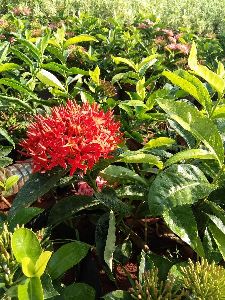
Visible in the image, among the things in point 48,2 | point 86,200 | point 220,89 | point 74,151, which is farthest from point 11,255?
point 48,2

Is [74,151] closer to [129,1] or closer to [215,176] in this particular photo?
[215,176]

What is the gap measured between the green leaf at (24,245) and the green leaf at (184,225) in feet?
1.14

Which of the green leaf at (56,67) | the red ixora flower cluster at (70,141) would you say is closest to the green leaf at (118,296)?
the red ixora flower cluster at (70,141)

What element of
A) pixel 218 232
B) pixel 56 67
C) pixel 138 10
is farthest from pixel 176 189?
pixel 138 10

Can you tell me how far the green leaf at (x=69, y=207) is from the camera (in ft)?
4.48

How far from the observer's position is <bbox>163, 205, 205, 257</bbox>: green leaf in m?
1.15

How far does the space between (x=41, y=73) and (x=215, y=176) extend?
105 cm

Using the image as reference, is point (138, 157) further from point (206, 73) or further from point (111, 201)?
point (206, 73)

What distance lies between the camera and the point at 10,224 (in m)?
1.20

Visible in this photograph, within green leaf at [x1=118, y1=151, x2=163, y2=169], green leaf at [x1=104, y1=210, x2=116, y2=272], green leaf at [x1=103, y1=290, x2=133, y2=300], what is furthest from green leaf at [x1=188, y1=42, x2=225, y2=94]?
green leaf at [x1=103, y1=290, x2=133, y2=300]

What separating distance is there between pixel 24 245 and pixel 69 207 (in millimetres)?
421

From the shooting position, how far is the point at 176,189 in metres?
1.12

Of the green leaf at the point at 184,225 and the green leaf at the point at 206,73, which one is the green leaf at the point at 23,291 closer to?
the green leaf at the point at 184,225

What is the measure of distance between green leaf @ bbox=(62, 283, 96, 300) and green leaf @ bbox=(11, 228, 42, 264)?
206 millimetres
